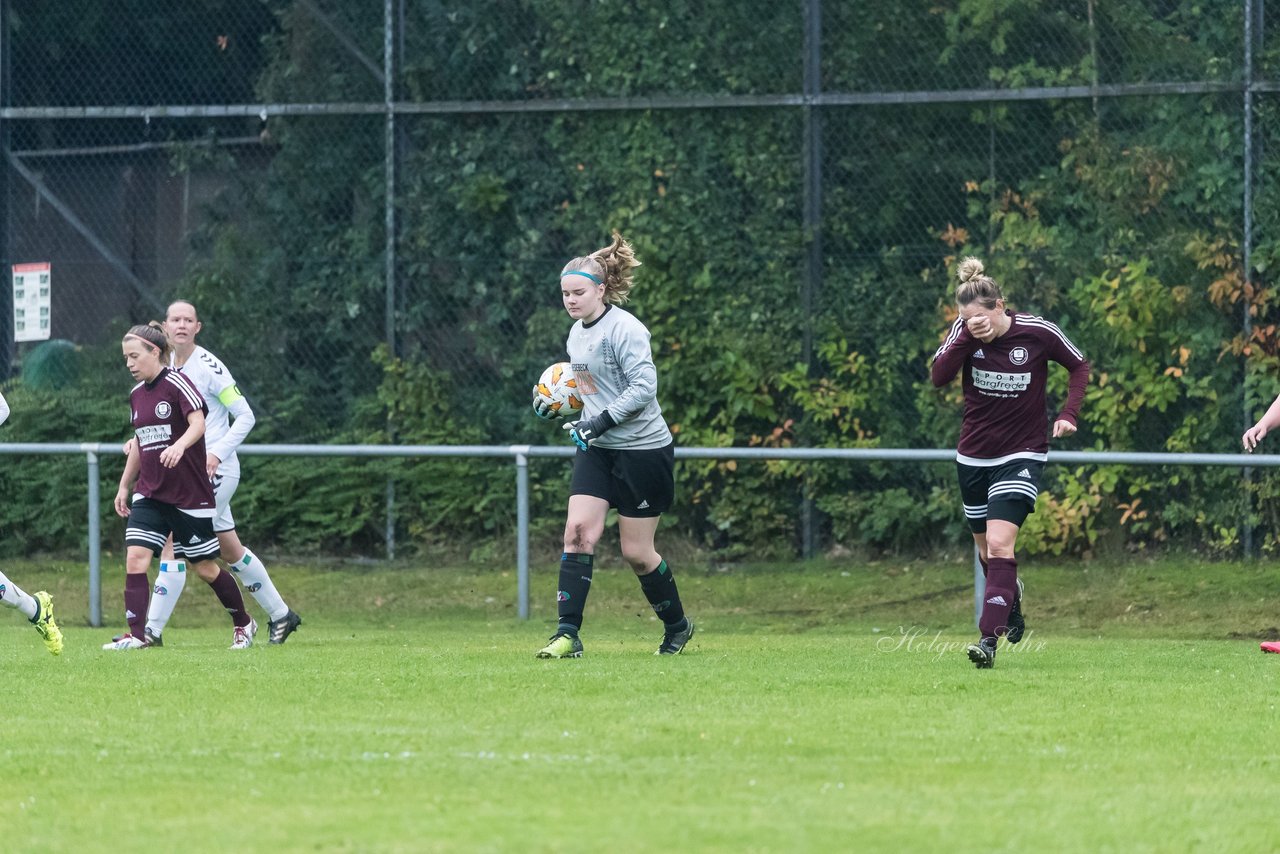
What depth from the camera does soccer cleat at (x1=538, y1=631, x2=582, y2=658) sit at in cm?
933

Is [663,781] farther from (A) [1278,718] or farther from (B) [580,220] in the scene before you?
(B) [580,220]

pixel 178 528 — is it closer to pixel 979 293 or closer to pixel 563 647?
pixel 563 647

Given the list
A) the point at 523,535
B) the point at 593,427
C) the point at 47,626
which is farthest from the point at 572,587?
the point at 523,535

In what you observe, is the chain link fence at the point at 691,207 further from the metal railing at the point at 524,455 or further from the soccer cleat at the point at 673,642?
the soccer cleat at the point at 673,642

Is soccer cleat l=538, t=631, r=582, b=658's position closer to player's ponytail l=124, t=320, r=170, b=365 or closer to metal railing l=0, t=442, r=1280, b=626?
metal railing l=0, t=442, r=1280, b=626

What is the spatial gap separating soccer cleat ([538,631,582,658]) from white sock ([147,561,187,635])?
2542 mm

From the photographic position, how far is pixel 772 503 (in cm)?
1466

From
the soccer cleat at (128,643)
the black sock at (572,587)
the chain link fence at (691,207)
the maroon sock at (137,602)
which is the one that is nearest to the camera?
the black sock at (572,587)

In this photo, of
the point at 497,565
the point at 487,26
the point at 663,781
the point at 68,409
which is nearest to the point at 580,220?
the point at 487,26

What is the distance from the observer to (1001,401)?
956 cm

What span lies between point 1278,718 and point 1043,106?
7.52 meters

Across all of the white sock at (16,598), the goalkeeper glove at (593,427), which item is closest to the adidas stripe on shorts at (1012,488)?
the goalkeeper glove at (593,427)

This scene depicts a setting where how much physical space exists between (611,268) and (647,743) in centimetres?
338

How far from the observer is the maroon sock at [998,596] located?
29.8 feet
